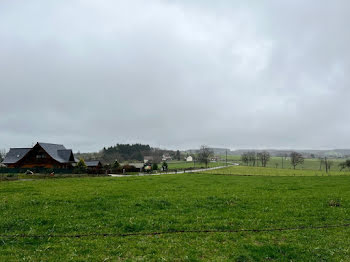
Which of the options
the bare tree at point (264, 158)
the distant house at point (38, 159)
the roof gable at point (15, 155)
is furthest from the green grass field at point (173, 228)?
the bare tree at point (264, 158)

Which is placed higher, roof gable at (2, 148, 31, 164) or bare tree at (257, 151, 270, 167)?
roof gable at (2, 148, 31, 164)

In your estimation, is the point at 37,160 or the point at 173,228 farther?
the point at 37,160

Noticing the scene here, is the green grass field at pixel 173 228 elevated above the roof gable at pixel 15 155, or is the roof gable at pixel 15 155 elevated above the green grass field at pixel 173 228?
the roof gable at pixel 15 155

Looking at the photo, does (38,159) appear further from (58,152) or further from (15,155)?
(15,155)

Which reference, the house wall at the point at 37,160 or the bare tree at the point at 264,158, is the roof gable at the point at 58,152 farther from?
the bare tree at the point at 264,158

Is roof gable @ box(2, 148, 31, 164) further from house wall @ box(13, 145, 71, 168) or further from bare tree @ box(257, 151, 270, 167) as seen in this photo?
bare tree @ box(257, 151, 270, 167)

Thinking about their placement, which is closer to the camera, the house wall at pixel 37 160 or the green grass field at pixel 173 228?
the green grass field at pixel 173 228

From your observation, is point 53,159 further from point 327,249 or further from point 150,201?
point 327,249

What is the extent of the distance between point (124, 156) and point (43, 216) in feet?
532

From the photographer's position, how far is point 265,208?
52.2 feet

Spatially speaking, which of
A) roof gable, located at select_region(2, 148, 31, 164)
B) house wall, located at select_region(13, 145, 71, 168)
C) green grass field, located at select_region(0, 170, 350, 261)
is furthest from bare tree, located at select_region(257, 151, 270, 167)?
green grass field, located at select_region(0, 170, 350, 261)

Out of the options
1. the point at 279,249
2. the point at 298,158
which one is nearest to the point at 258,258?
the point at 279,249

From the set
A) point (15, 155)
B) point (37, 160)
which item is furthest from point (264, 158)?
point (15, 155)

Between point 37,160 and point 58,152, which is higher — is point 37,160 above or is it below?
below
